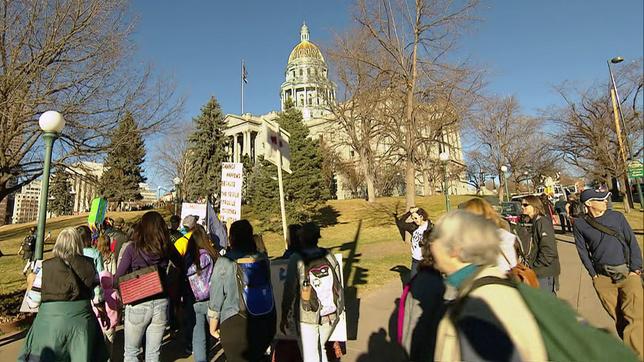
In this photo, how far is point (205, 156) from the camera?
4112 cm

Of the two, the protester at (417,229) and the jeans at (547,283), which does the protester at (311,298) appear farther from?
the jeans at (547,283)

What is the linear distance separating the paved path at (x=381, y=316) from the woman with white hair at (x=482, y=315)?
319cm

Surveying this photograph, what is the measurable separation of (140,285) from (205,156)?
3950cm

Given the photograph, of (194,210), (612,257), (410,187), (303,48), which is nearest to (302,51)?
(303,48)

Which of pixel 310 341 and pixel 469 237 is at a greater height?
pixel 469 237

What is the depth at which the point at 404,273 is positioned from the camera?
1014 centimetres

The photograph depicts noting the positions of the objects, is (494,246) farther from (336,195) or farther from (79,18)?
(336,195)

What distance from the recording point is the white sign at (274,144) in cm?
543

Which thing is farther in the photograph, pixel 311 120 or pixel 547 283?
pixel 311 120

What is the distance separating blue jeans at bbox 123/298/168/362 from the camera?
3580 mm

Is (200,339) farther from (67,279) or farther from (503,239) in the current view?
(503,239)

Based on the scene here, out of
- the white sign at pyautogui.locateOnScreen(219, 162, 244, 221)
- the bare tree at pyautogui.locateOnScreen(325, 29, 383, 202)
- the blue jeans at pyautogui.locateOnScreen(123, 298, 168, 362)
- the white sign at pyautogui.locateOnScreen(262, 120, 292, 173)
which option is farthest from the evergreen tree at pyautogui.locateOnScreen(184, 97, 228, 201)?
the blue jeans at pyautogui.locateOnScreen(123, 298, 168, 362)

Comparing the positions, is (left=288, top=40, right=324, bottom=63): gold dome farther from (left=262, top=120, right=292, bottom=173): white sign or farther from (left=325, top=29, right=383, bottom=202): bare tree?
(left=262, top=120, right=292, bottom=173): white sign

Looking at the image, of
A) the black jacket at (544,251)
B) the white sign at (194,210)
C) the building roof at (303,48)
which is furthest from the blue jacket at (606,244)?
the building roof at (303,48)
